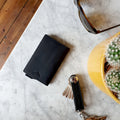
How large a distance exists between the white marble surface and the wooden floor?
1.63 ft

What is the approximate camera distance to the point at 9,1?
47.3 inches

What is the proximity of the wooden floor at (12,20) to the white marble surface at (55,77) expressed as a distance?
0.50 metres

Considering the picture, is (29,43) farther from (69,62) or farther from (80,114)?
(80,114)

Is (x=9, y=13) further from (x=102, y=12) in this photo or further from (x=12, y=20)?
(x=102, y=12)

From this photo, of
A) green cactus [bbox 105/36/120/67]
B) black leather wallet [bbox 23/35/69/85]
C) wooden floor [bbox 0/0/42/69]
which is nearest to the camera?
green cactus [bbox 105/36/120/67]

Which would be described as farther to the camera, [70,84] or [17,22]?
[17,22]

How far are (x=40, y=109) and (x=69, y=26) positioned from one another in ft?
1.34

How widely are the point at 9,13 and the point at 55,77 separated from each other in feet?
2.49

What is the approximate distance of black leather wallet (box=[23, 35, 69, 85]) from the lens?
68cm

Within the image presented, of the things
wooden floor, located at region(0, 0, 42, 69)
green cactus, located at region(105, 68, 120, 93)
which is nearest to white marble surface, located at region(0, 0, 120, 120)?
green cactus, located at region(105, 68, 120, 93)

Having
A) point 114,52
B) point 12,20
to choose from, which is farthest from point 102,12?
point 12,20

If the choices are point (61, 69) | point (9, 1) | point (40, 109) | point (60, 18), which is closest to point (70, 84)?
point (61, 69)

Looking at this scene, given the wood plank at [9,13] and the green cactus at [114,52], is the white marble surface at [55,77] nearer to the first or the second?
the green cactus at [114,52]

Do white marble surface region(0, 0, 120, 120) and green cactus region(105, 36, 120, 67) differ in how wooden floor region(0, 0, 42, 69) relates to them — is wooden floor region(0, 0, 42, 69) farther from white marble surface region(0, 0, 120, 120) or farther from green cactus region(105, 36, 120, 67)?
green cactus region(105, 36, 120, 67)
